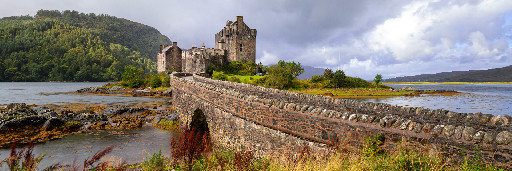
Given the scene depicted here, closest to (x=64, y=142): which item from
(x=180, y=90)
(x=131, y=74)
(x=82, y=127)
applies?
(x=82, y=127)

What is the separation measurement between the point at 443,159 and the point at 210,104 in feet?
38.6

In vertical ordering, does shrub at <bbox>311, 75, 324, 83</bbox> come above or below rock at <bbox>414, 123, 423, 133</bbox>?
Answer: above

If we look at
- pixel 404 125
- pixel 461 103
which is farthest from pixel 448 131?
pixel 461 103

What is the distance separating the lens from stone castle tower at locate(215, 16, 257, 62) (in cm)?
6694

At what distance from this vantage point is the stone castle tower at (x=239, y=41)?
2635 inches

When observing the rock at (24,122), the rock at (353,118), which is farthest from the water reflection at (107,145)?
the rock at (353,118)

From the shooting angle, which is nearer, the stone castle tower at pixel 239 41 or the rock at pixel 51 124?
the rock at pixel 51 124

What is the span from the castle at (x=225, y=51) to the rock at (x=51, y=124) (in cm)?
3944

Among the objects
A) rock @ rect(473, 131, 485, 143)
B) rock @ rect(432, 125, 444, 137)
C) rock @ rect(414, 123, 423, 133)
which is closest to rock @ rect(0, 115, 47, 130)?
rock @ rect(414, 123, 423, 133)

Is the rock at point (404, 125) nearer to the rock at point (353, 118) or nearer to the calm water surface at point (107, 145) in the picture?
the rock at point (353, 118)

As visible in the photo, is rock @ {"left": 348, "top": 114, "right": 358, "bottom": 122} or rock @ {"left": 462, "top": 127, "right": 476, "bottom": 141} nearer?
rock @ {"left": 462, "top": 127, "right": 476, "bottom": 141}

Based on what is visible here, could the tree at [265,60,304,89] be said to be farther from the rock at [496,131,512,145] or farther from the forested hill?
the forested hill

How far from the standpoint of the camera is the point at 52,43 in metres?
149

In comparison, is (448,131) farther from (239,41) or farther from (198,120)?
(239,41)
